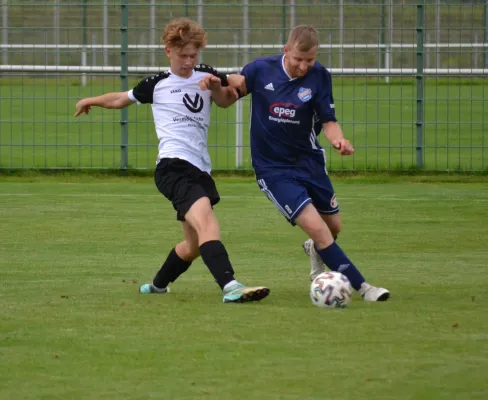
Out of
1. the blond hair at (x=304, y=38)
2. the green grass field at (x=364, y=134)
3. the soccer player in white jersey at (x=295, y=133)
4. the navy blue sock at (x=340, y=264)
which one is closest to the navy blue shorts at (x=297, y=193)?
the soccer player in white jersey at (x=295, y=133)

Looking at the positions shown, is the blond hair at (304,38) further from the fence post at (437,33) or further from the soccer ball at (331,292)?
the fence post at (437,33)

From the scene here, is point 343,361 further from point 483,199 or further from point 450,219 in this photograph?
point 483,199

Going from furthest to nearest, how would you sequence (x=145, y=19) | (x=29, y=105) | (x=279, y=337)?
(x=145, y=19)
(x=29, y=105)
(x=279, y=337)

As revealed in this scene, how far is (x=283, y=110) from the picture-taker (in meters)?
7.09

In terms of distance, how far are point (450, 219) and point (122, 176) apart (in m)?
4.99

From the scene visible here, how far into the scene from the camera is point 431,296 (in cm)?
694

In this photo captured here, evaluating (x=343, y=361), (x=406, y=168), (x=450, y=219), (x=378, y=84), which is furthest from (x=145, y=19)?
(x=343, y=361)

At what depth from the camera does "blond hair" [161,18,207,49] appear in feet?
22.6

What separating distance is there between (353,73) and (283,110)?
25.2 ft

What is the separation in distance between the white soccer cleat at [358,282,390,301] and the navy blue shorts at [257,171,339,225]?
1.88 ft

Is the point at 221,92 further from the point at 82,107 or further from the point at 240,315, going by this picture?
the point at 240,315

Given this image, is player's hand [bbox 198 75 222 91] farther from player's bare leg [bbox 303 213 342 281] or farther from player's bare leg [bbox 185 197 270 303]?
player's bare leg [bbox 303 213 342 281]

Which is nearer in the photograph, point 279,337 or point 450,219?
point 279,337

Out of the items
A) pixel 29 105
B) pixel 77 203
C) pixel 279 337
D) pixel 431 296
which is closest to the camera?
pixel 279 337
